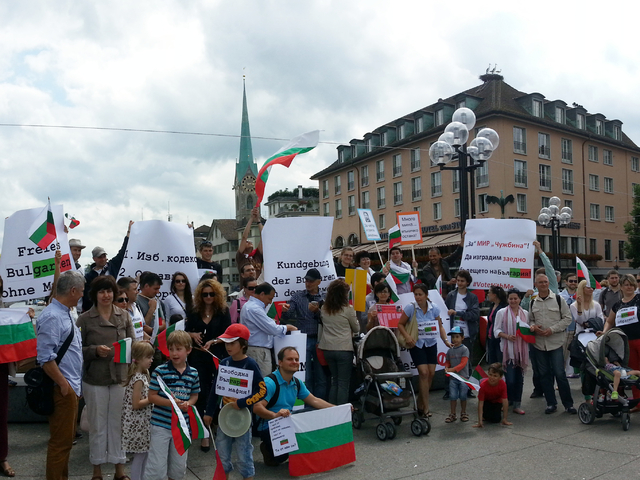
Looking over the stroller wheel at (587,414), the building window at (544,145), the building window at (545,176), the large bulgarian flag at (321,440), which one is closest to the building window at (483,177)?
the building window at (545,176)

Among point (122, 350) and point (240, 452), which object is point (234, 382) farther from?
point (122, 350)

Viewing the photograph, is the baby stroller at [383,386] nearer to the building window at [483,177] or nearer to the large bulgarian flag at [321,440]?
the large bulgarian flag at [321,440]

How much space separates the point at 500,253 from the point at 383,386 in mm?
A: 3514

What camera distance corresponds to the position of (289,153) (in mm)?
9664

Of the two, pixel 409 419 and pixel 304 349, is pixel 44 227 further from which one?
pixel 409 419

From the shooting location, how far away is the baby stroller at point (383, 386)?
7.04 metres

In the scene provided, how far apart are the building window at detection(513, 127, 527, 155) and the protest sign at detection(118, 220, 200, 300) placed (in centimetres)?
4142

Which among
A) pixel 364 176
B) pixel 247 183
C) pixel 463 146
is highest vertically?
pixel 247 183

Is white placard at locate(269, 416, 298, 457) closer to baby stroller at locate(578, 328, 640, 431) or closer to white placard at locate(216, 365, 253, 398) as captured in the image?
white placard at locate(216, 365, 253, 398)

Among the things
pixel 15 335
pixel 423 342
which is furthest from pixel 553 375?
pixel 15 335

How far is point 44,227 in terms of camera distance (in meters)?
7.82

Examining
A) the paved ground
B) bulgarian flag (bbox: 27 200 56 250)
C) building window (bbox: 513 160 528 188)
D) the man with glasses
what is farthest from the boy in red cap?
building window (bbox: 513 160 528 188)

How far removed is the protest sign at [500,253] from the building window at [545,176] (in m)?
40.4

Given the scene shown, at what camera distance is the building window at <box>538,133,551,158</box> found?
4762 cm
